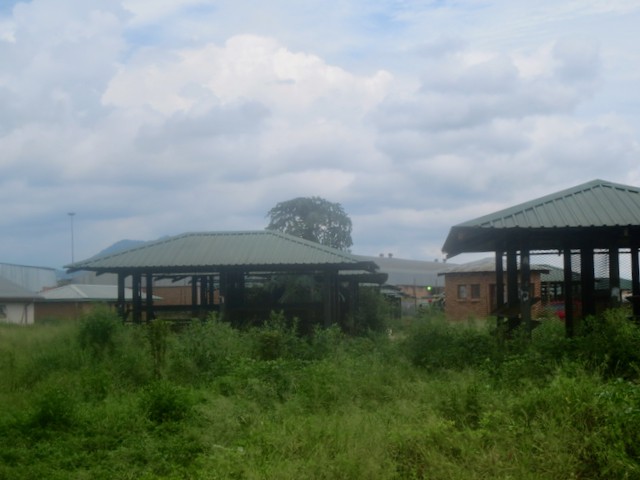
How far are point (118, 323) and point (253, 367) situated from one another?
4.44m

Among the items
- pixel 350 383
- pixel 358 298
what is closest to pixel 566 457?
pixel 350 383

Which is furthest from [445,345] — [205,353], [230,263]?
[230,263]

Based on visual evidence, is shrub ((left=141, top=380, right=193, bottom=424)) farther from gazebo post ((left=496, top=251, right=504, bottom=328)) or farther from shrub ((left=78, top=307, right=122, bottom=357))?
gazebo post ((left=496, top=251, right=504, bottom=328))

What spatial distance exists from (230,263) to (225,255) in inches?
32.9

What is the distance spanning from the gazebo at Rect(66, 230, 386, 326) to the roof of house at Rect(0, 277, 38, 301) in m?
25.5

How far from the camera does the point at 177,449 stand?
9023mm

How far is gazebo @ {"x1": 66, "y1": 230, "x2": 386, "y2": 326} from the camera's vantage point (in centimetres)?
2056

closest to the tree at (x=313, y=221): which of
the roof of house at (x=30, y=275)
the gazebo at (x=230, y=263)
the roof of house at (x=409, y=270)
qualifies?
the roof of house at (x=409, y=270)

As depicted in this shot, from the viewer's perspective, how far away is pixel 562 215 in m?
13.0

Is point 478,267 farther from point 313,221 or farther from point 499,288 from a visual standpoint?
point 499,288

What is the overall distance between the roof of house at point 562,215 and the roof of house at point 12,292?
124 ft

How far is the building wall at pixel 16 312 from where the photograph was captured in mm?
45844

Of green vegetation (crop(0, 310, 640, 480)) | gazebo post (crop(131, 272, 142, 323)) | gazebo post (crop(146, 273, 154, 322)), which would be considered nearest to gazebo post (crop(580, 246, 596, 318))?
green vegetation (crop(0, 310, 640, 480))

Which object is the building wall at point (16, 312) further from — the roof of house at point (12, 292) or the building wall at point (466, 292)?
the building wall at point (466, 292)
